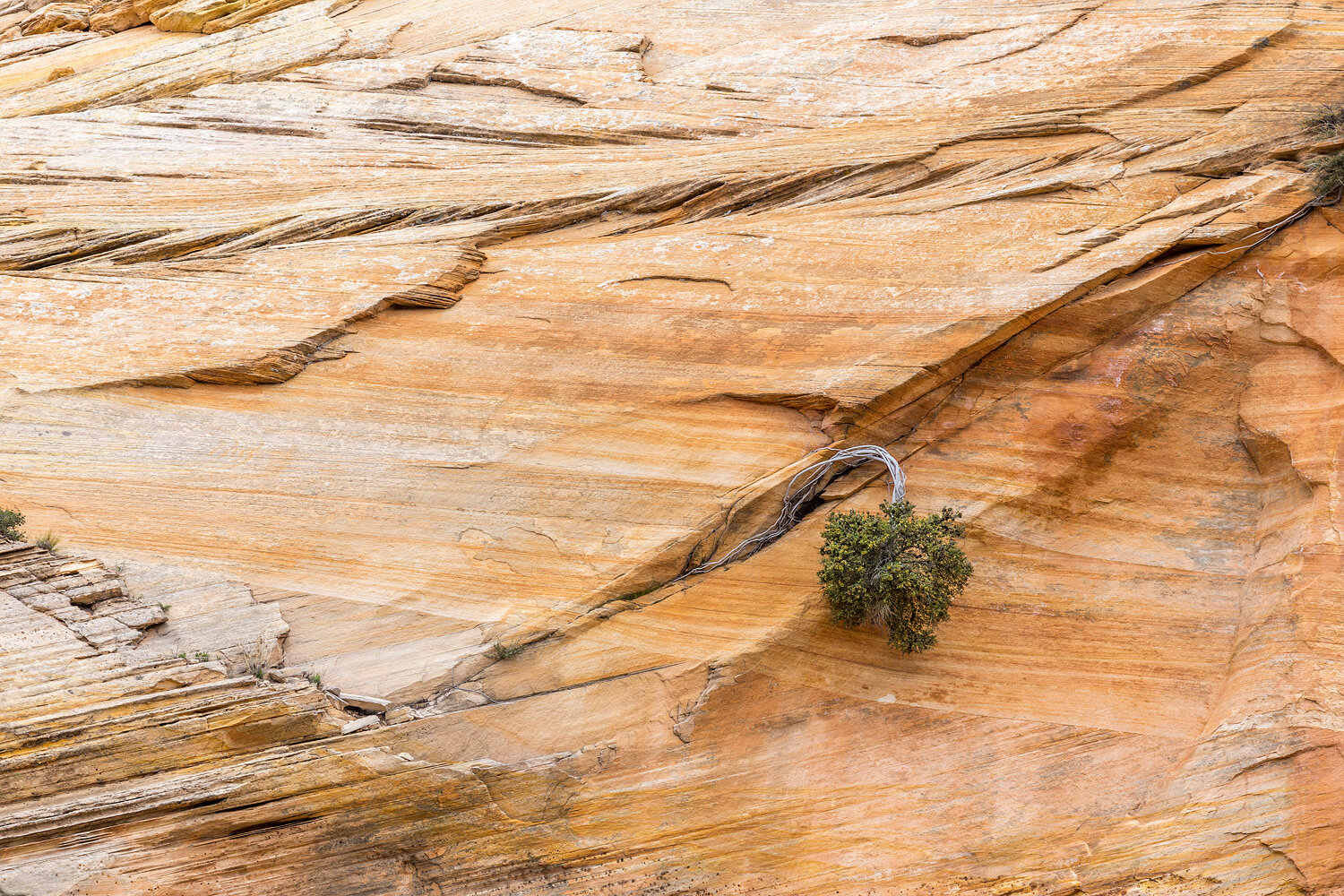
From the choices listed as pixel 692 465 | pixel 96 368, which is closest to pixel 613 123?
pixel 692 465

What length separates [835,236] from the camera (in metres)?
14.6

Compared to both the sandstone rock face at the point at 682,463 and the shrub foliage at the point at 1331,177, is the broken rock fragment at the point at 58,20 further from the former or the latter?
the shrub foliage at the point at 1331,177

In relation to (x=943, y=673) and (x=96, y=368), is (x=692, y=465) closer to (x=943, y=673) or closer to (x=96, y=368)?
(x=943, y=673)

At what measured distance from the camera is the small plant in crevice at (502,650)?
457 inches

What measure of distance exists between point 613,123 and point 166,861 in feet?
41.7

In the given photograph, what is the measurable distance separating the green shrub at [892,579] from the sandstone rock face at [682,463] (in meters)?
0.56

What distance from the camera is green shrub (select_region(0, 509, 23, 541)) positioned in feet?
37.7

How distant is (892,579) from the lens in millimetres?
11383

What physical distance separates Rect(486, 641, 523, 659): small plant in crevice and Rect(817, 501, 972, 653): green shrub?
3704 mm

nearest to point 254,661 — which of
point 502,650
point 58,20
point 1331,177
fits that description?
point 502,650

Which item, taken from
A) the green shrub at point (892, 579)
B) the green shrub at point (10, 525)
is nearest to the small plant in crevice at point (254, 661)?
the green shrub at point (10, 525)

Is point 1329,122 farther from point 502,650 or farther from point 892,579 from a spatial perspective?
point 502,650

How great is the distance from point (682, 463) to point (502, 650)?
3.31 meters

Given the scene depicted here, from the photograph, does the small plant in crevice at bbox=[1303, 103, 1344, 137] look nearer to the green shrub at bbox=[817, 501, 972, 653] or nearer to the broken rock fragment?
the green shrub at bbox=[817, 501, 972, 653]
